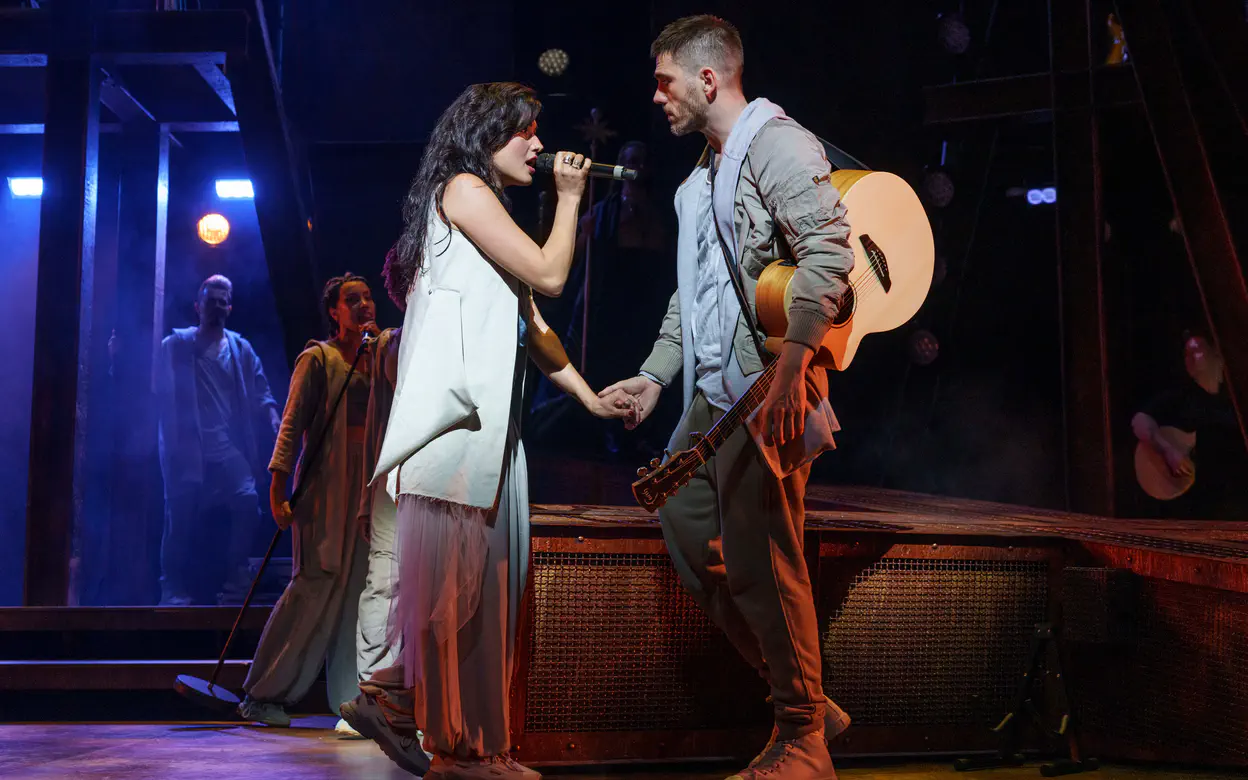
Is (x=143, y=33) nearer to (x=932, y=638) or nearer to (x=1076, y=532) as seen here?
(x=932, y=638)

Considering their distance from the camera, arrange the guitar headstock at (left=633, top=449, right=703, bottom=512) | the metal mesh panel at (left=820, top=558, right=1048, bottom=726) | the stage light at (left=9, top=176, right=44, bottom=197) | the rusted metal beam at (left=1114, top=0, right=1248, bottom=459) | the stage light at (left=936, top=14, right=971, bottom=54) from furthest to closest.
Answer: the stage light at (left=9, top=176, right=44, bottom=197) → the stage light at (left=936, top=14, right=971, bottom=54) → the rusted metal beam at (left=1114, top=0, right=1248, bottom=459) → the metal mesh panel at (left=820, top=558, right=1048, bottom=726) → the guitar headstock at (left=633, top=449, right=703, bottom=512)

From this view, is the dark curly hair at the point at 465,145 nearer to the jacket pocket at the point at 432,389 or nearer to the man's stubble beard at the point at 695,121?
the jacket pocket at the point at 432,389

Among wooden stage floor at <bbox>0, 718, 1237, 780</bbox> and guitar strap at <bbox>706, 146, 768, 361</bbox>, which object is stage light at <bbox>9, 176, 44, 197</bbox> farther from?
guitar strap at <bbox>706, 146, 768, 361</bbox>

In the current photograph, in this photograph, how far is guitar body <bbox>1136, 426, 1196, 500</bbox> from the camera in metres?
7.09

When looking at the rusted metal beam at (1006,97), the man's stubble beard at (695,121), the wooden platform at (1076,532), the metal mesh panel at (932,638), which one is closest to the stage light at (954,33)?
the rusted metal beam at (1006,97)

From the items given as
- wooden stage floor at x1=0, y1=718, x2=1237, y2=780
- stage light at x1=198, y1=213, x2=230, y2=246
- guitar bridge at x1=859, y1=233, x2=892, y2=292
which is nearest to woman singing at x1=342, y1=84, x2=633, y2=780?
wooden stage floor at x1=0, y1=718, x2=1237, y2=780

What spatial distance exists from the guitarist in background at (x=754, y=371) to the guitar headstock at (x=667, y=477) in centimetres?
12

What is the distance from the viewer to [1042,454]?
297 inches

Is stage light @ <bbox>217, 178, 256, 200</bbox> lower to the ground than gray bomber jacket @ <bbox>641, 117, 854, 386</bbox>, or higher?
higher

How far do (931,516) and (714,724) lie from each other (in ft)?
4.33

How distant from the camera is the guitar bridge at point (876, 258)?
2.98 meters

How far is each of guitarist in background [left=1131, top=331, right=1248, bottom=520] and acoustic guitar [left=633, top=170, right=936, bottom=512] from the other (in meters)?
4.86

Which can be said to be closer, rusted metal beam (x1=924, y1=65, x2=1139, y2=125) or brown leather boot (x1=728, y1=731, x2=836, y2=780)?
brown leather boot (x1=728, y1=731, x2=836, y2=780)

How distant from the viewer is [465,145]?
2.68 metres
